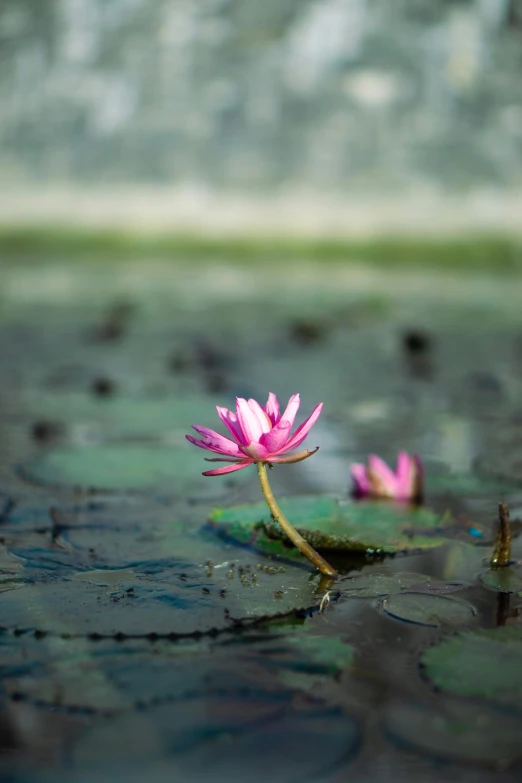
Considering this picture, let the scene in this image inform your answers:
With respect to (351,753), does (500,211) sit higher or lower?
higher

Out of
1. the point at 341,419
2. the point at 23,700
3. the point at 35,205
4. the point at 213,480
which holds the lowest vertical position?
the point at 23,700

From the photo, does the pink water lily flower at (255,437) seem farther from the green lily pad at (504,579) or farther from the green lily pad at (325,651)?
the green lily pad at (504,579)

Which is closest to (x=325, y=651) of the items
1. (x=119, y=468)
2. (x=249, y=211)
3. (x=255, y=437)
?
(x=255, y=437)

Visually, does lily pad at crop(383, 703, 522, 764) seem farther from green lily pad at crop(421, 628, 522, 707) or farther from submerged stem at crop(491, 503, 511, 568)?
submerged stem at crop(491, 503, 511, 568)

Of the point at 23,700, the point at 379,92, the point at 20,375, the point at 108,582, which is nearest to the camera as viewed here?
the point at 23,700

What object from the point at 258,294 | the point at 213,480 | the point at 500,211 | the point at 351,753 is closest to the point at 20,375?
the point at 213,480

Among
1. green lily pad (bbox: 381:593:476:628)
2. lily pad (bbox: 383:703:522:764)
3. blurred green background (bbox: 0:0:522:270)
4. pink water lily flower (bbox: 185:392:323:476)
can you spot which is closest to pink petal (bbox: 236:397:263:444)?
pink water lily flower (bbox: 185:392:323:476)

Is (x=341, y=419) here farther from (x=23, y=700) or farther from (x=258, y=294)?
(x=258, y=294)

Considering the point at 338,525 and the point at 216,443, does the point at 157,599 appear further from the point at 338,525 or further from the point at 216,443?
A: the point at 338,525
